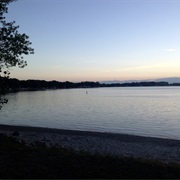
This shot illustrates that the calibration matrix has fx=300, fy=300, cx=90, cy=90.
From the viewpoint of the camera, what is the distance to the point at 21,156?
9.73 m

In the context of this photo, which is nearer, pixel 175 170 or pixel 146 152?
pixel 175 170

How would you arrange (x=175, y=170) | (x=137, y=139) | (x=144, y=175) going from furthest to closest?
(x=137, y=139)
(x=175, y=170)
(x=144, y=175)

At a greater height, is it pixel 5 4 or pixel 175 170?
pixel 5 4

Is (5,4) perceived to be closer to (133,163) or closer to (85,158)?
(85,158)

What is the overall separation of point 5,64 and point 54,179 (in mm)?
8882

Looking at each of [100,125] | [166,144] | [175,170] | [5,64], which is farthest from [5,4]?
[100,125]

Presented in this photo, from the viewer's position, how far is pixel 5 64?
582 inches

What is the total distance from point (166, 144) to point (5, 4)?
1575cm

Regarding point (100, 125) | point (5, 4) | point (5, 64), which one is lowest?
point (100, 125)

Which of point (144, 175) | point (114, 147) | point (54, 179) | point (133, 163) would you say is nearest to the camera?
point (54, 179)

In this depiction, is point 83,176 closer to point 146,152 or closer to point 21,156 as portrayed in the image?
point 21,156

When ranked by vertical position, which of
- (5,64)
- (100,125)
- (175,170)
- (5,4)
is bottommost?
(100,125)

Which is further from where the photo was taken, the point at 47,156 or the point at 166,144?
the point at 166,144

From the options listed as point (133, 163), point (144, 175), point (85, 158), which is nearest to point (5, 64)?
point (85, 158)
